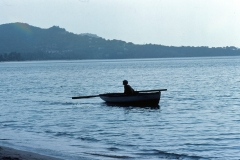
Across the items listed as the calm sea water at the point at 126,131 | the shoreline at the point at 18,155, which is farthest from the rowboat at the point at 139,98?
the shoreline at the point at 18,155

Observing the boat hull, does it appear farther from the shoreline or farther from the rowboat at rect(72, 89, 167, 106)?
the shoreline

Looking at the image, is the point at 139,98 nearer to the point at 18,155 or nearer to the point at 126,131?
the point at 126,131

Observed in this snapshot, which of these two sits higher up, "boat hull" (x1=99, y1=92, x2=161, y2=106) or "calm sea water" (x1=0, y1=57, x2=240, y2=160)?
"boat hull" (x1=99, y1=92, x2=161, y2=106)

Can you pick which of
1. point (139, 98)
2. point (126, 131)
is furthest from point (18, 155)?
point (139, 98)

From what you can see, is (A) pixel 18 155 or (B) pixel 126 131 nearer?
(A) pixel 18 155

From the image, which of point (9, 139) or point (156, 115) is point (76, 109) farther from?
point (9, 139)

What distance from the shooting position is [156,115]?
32.3 metres

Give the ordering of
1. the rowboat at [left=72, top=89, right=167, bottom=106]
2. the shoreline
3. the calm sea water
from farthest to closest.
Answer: the rowboat at [left=72, top=89, right=167, bottom=106]
the calm sea water
the shoreline

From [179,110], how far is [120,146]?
48.6ft

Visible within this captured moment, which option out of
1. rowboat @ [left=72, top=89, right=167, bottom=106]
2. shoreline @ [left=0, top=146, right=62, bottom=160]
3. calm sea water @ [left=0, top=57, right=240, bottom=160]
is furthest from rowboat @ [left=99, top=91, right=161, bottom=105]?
shoreline @ [left=0, top=146, right=62, bottom=160]

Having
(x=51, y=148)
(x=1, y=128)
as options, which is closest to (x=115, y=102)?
(x=1, y=128)

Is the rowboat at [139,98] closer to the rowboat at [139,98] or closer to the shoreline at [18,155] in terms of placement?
the rowboat at [139,98]

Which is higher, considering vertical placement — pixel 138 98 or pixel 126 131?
pixel 138 98

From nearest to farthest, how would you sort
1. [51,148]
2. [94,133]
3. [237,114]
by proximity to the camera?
[51,148] < [94,133] < [237,114]
